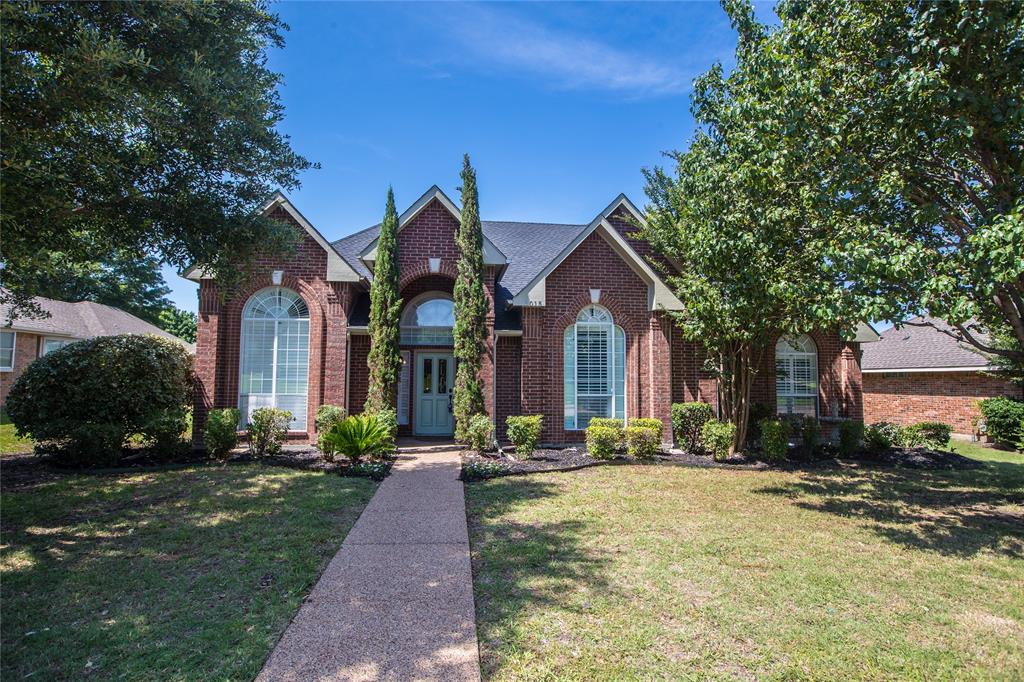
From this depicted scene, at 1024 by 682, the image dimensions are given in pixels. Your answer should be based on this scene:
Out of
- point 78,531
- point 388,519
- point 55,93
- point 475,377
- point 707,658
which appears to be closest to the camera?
point 707,658

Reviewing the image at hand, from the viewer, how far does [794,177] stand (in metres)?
7.89

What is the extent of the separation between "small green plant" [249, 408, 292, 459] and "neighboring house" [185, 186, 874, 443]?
1.72 m

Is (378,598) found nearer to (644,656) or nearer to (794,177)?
(644,656)

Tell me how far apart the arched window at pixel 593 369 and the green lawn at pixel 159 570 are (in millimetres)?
6444

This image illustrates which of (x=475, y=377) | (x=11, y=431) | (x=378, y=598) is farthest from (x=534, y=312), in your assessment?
(x=11, y=431)

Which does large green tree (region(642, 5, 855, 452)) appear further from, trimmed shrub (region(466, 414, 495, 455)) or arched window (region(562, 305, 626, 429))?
trimmed shrub (region(466, 414, 495, 455))

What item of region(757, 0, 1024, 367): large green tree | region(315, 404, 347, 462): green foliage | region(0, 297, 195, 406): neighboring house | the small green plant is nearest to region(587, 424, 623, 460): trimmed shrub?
region(315, 404, 347, 462): green foliage

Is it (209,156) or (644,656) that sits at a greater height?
(209,156)

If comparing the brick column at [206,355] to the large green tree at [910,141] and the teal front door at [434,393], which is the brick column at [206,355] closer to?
the teal front door at [434,393]

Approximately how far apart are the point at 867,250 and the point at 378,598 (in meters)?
6.76

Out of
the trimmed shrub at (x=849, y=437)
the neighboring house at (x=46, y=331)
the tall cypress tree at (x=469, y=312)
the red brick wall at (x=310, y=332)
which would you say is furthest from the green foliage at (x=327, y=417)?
the neighboring house at (x=46, y=331)

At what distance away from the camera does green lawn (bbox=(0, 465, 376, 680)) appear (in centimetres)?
383

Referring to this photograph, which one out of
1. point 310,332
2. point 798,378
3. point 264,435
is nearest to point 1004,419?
point 798,378

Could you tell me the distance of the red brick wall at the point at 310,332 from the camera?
43.8 ft
